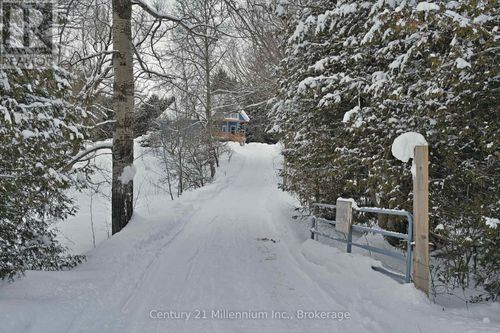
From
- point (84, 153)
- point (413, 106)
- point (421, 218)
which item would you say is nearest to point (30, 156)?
point (84, 153)

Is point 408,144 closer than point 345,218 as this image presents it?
Yes

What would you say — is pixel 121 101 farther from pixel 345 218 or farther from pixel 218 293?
pixel 345 218

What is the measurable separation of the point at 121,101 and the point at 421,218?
6.02 metres

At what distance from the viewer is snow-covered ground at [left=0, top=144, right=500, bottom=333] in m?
3.82

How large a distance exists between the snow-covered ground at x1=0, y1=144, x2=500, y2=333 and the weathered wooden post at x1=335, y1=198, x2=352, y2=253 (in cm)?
36

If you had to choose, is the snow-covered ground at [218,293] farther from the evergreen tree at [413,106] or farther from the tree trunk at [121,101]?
the evergreen tree at [413,106]

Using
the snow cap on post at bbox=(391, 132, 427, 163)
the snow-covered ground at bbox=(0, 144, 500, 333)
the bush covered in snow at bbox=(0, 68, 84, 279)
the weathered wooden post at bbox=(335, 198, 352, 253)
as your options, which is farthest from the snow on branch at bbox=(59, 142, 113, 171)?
the snow cap on post at bbox=(391, 132, 427, 163)

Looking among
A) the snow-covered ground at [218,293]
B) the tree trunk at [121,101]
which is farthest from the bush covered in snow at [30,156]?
the tree trunk at [121,101]

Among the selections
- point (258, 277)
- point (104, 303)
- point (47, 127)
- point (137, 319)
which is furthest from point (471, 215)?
point (47, 127)

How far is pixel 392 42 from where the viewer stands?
223 inches

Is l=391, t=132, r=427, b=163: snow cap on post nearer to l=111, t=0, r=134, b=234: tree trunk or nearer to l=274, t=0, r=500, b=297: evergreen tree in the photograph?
l=274, t=0, r=500, b=297: evergreen tree

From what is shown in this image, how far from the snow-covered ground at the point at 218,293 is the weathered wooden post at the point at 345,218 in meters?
0.36

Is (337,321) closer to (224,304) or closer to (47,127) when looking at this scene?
(224,304)

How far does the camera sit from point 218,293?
194 inches
